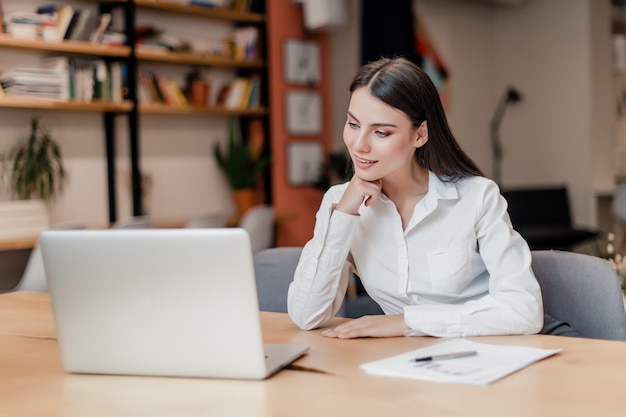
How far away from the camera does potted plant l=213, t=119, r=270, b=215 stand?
238 inches

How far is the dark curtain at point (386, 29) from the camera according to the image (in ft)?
20.2

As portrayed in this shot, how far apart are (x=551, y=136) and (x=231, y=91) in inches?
129

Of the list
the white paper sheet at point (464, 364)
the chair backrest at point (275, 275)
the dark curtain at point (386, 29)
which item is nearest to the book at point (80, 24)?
the dark curtain at point (386, 29)

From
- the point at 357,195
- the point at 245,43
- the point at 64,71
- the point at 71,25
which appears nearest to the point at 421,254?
the point at 357,195

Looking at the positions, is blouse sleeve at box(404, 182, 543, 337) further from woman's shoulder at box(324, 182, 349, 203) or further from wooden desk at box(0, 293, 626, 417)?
woman's shoulder at box(324, 182, 349, 203)

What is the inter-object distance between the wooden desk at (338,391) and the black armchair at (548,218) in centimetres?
535

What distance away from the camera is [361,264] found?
6.81 ft

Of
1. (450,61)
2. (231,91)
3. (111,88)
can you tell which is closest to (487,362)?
(111,88)

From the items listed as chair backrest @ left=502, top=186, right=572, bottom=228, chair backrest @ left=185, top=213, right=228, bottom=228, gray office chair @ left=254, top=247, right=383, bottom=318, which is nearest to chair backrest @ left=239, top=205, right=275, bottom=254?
chair backrest @ left=185, top=213, right=228, bottom=228

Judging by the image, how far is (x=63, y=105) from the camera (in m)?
4.99

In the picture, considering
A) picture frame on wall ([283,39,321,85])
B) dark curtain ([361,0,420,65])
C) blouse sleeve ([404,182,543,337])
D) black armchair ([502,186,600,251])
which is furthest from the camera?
black armchair ([502,186,600,251])

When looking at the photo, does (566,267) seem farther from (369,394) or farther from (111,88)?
(111,88)

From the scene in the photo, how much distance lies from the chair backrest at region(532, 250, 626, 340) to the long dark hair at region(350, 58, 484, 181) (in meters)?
0.28

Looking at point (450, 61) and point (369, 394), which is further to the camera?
point (450, 61)
